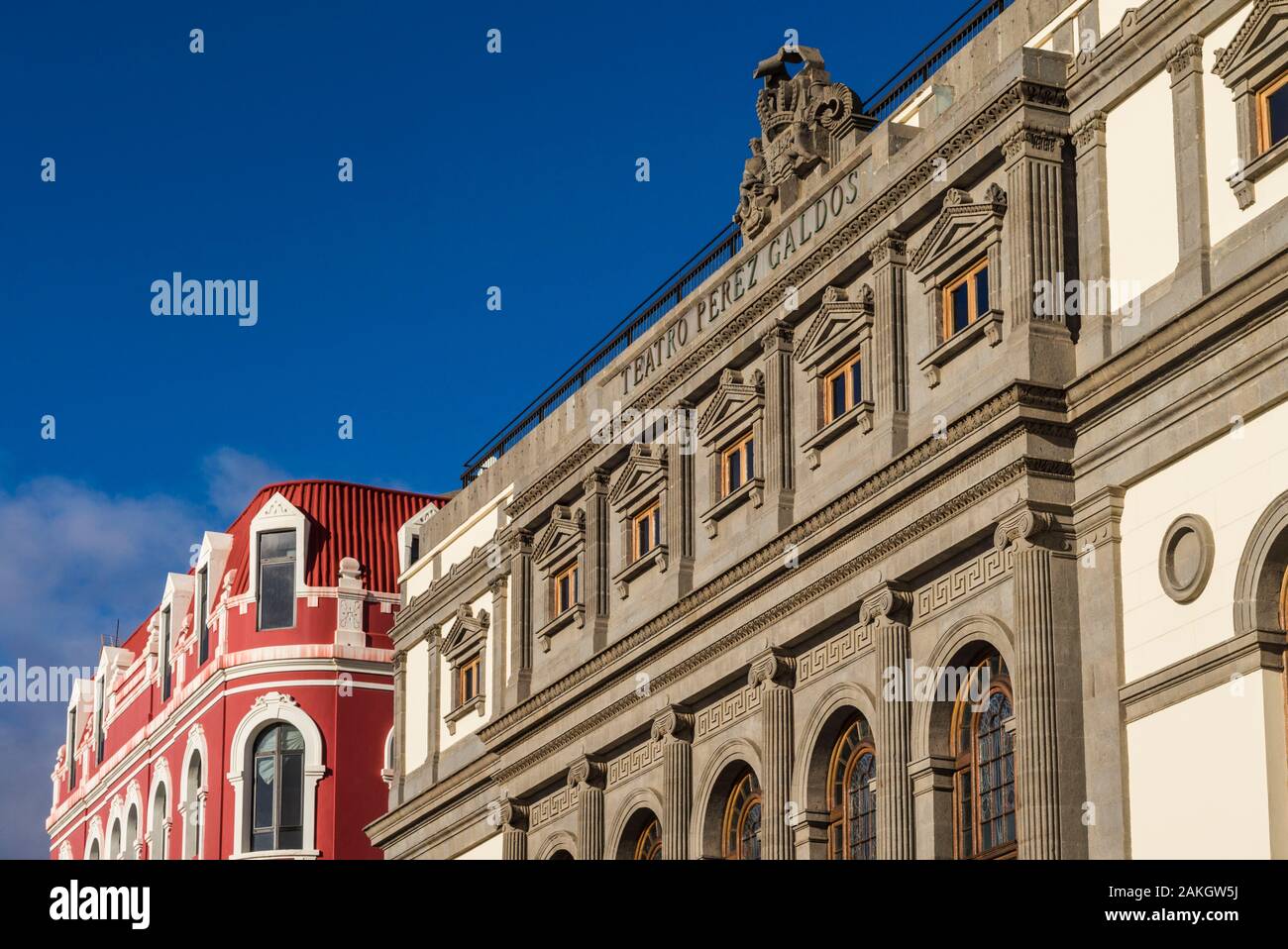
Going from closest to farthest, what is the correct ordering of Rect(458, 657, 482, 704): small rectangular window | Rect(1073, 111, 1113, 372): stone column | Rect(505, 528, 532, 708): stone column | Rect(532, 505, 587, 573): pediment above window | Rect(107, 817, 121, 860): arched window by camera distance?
Rect(1073, 111, 1113, 372): stone column < Rect(532, 505, 587, 573): pediment above window < Rect(505, 528, 532, 708): stone column < Rect(458, 657, 482, 704): small rectangular window < Rect(107, 817, 121, 860): arched window

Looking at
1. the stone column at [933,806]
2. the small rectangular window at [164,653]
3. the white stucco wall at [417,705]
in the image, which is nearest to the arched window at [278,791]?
the white stucco wall at [417,705]

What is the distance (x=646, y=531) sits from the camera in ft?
A: 152

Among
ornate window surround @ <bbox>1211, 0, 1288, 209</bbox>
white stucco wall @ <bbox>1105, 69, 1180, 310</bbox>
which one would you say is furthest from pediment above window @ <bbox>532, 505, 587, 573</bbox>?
ornate window surround @ <bbox>1211, 0, 1288, 209</bbox>

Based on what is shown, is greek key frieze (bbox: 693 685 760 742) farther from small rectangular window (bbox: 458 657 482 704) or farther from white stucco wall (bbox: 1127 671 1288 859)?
small rectangular window (bbox: 458 657 482 704)

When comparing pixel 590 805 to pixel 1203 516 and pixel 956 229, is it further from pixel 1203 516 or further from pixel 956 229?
pixel 1203 516

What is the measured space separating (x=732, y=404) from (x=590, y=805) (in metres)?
8.15

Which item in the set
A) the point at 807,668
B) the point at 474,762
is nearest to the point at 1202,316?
the point at 807,668

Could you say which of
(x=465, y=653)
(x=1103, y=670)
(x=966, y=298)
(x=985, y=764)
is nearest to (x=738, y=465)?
(x=966, y=298)

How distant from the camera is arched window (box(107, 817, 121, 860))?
229ft

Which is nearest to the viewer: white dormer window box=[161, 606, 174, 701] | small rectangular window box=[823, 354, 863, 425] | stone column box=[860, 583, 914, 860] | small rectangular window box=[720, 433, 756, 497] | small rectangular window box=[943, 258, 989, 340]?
stone column box=[860, 583, 914, 860]

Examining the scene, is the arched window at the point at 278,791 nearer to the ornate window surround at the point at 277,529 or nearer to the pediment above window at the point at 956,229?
the ornate window surround at the point at 277,529

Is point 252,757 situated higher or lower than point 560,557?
lower

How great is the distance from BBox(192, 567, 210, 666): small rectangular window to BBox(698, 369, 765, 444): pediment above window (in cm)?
2413
